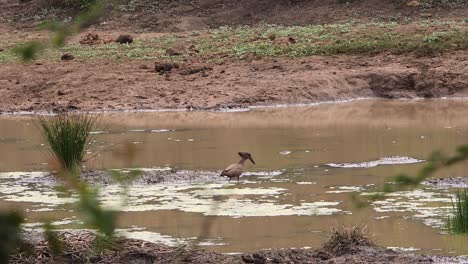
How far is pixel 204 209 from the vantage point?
851 centimetres

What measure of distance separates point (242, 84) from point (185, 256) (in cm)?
1164

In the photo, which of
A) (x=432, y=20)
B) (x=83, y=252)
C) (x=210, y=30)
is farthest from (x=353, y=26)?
(x=83, y=252)

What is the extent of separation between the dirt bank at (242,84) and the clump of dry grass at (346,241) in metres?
10.2

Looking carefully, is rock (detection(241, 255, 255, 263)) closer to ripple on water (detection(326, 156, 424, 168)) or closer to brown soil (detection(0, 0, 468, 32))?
ripple on water (detection(326, 156, 424, 168))

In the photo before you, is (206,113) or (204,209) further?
(206,113)

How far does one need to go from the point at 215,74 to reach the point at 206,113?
2074 millimetres

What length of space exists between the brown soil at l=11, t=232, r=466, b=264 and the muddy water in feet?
1.19

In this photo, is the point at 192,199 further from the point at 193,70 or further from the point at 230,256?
the point at 193,70

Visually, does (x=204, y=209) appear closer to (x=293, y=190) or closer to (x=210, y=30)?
(x=293, y=190)

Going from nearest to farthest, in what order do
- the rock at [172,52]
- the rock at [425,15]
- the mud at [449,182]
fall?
the mud at [449,182], the rock at [172,52], the rock at [425,15]

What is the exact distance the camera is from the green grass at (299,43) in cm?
1898

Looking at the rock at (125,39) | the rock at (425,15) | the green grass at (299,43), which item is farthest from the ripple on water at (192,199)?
the rock at (425,15)

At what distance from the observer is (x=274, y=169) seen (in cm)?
1089

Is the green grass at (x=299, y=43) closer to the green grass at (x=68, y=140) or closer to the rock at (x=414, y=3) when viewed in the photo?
the rock at (x=414, y=3)
